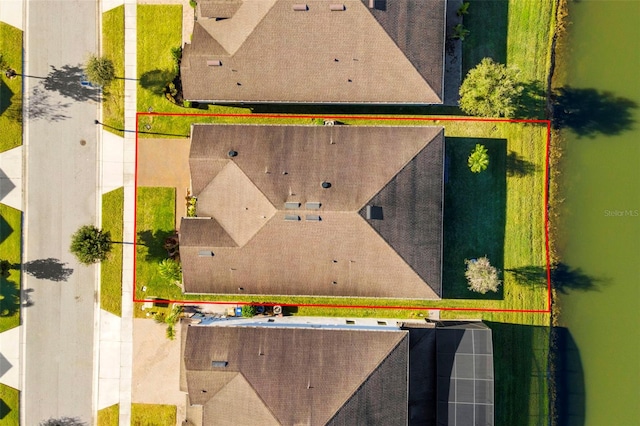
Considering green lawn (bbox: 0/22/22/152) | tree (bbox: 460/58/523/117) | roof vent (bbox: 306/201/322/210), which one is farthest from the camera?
green lawn (bbox: 0/22/22/152)

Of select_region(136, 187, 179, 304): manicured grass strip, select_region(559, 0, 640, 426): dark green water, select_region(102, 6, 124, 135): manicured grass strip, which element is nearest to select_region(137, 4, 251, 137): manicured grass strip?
select_region(102, 6, 124, 135): manicured grass strip

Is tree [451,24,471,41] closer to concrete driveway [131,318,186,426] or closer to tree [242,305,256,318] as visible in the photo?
tree [242,305,256,318]

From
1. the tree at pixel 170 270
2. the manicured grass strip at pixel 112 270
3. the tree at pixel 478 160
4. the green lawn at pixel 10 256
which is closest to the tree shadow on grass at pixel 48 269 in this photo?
the green lawn at pixel 10 256

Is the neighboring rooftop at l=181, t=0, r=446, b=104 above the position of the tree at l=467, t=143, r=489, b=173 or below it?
above

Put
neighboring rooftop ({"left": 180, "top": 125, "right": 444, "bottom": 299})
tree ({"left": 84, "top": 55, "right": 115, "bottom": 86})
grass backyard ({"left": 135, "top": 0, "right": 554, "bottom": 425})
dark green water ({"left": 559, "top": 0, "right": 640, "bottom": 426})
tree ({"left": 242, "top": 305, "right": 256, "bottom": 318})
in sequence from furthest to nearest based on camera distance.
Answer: dark green water ({"left": 559, "top": 0, "right": 640, "bottom": 426}), grass backyard ({"left": 135, "top": 0, "right": 554, "bottom": 425}), tree ({"left": 242, "top": 305, "right": 256, "bottom": 318}), tree ({"left": 84, "top": 55, "right": 115, "bottom": 86}), neighboring rooftop ({"left": 180, "top": 125, "right": 444, "bottom": 299})

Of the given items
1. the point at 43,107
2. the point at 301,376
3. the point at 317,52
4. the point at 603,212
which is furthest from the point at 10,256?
the point at 603,212

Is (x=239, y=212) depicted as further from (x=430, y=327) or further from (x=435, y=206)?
(x=430, y=327)
